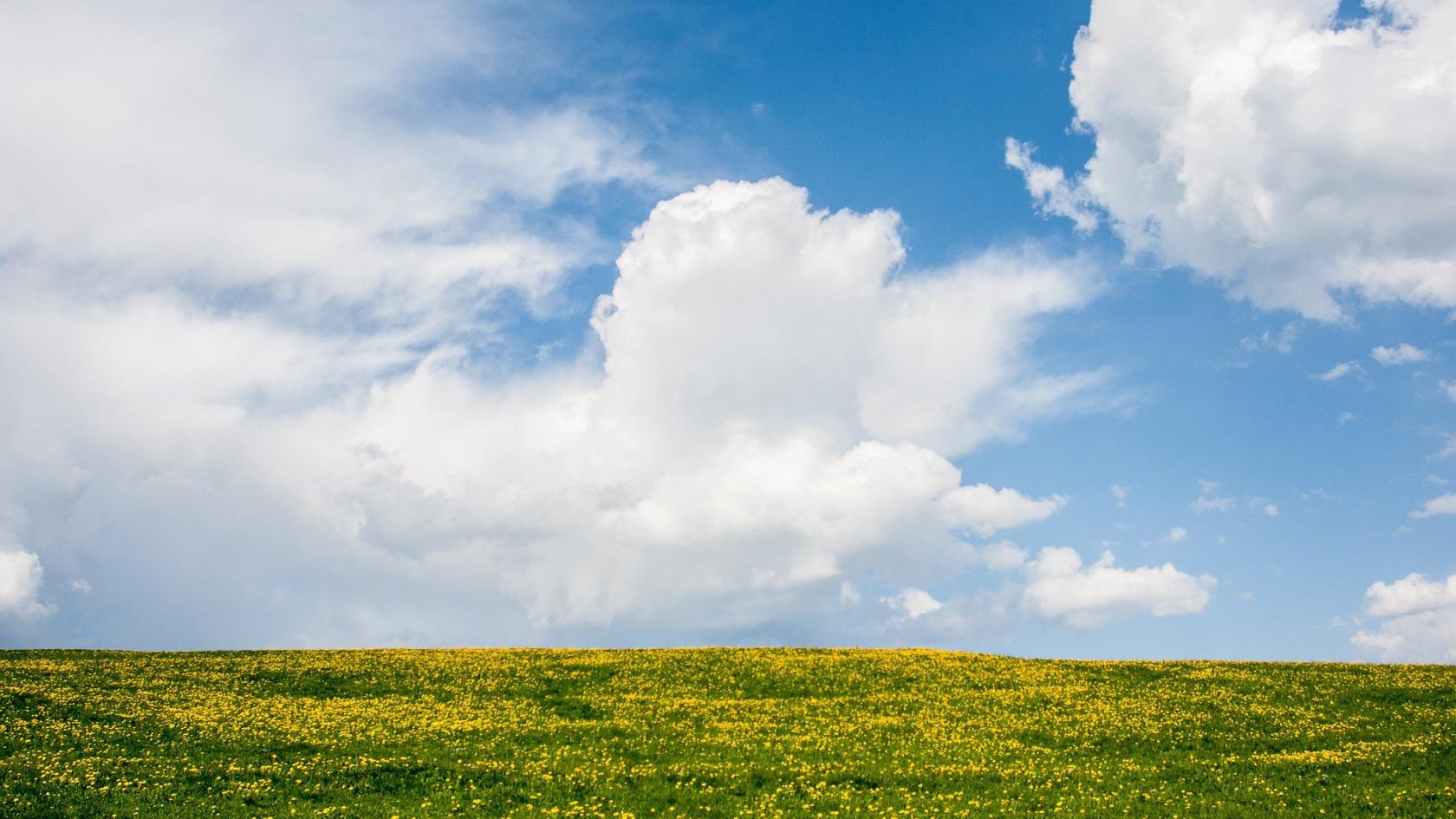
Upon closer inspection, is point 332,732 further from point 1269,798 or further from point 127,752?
point 1269,798

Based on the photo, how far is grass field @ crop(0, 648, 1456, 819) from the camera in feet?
88.9

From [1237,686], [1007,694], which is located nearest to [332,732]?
[1007,694]

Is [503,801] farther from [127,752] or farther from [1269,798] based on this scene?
[1269,798]

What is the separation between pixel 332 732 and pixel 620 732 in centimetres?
1139

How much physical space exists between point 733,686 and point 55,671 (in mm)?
36173

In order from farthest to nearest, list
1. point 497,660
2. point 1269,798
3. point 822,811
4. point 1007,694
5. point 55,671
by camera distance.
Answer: point 497,660 → point 55,671 → point 1007,694 → point 1269,798 → point 822,811

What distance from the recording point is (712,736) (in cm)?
3566

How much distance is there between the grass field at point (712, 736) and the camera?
88.9 ft

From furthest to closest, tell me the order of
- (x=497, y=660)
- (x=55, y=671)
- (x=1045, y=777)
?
(x=497, y=660), (x=55, y=671), (x=1045, y=777)

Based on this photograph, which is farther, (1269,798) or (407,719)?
(407,719)

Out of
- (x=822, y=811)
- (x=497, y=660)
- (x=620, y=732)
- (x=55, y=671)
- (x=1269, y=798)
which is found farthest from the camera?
(x=497, y=660)

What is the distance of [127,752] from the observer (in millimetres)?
31656

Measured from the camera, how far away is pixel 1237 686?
150 feet

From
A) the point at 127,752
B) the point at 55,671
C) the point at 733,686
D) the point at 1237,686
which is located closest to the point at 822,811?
the point at 733,686
